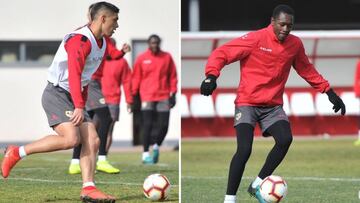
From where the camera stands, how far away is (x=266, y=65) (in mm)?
9812

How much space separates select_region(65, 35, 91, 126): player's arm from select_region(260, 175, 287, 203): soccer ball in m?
1.79

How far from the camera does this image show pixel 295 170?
15500mm

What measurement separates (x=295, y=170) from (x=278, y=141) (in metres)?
5.83

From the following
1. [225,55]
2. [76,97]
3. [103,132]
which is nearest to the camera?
[76,97]

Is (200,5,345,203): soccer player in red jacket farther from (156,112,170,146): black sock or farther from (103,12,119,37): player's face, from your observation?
(156,112,170,146): black sock

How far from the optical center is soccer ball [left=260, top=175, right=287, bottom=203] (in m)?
9.50

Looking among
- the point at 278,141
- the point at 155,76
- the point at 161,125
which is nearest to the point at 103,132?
the point at 161,125

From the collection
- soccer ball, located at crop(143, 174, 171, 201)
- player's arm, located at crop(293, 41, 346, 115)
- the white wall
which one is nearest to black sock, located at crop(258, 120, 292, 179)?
player's arm, located at crop(293, 41, 346, 115)

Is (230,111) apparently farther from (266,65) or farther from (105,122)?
(266,65)

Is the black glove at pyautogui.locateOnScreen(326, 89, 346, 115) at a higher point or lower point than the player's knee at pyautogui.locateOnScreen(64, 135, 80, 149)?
higher

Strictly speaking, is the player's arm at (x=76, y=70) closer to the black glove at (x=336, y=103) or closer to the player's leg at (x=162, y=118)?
the black glove at (x=336, y=103)

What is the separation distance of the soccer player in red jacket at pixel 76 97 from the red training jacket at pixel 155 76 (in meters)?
7.56

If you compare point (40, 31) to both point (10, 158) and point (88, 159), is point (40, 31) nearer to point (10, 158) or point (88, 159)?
point (10, 158)

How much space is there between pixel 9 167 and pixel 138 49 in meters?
14.5
